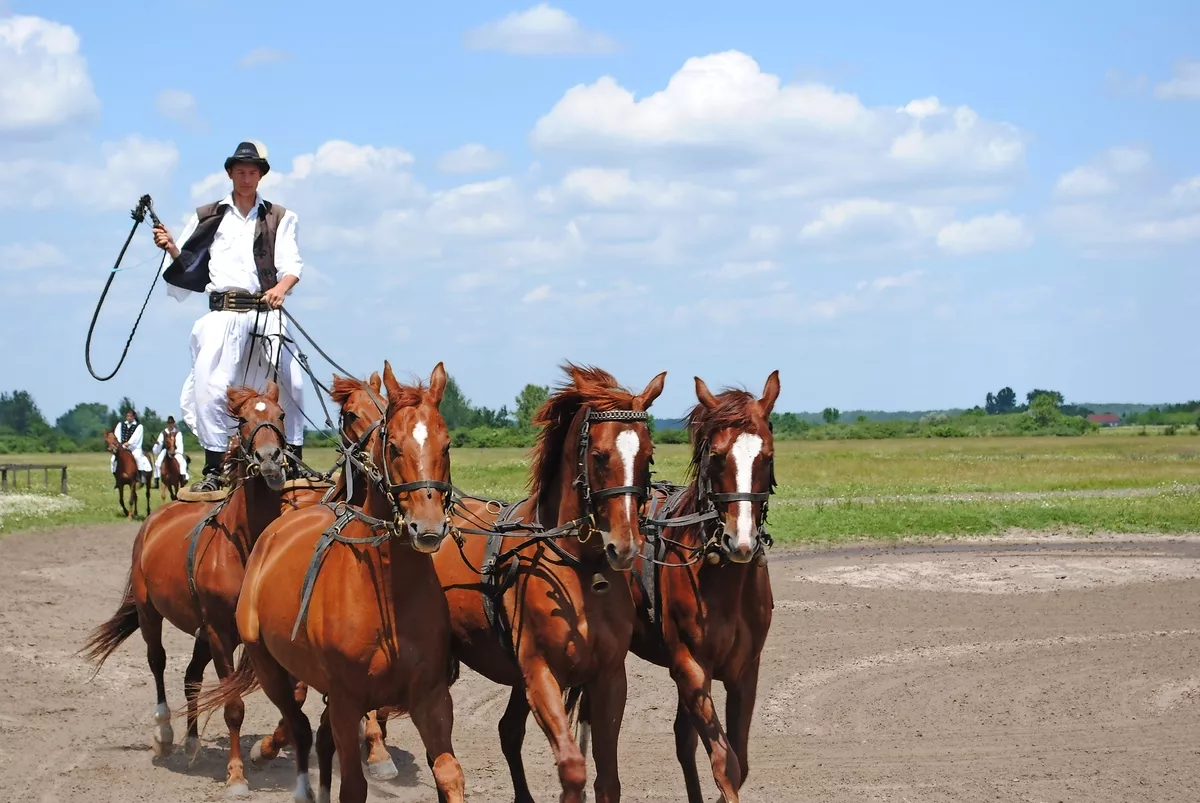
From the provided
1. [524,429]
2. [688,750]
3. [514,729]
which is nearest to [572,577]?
[688,750]

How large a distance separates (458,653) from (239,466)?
7.84 ft

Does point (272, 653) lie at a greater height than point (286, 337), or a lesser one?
lesser

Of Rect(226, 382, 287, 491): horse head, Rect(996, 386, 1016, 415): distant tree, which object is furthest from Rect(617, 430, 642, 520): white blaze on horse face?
Rect(996, 386, 1016, 415): distant tree

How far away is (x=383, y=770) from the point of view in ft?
29.0

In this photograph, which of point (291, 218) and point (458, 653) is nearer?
point (458, 653)

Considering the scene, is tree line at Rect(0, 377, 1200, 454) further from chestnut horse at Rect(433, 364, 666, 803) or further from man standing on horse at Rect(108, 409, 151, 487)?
chestnut horse at Rect(433, 364, 666, 803)

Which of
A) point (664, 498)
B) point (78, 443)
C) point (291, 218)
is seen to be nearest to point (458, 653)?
point (664, 498)

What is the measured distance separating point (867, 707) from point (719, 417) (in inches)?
173

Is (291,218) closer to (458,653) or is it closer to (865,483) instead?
(458,653)

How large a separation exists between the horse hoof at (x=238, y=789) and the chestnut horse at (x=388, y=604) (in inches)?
80.1

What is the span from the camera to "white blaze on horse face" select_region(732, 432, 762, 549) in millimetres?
6730

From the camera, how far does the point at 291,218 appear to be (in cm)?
909

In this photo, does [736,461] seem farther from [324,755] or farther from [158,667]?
[158,667]

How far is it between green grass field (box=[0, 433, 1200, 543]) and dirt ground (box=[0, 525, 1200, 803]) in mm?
2737
